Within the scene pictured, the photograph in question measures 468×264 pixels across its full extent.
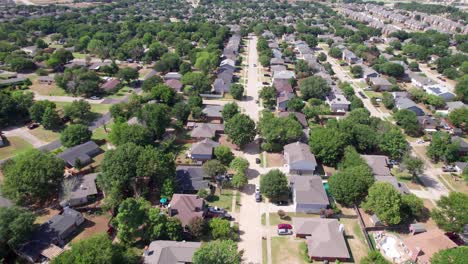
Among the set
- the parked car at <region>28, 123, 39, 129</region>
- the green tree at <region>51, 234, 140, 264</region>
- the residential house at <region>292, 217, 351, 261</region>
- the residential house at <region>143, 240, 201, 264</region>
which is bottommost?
the parked car at <region>28, 123, 39, 129</region>

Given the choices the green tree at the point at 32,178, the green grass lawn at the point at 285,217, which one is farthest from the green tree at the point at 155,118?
the green grass lawn at the point at 285,217

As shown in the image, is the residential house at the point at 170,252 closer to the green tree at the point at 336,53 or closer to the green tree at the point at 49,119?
Answer: the green tree at the point at 49,119

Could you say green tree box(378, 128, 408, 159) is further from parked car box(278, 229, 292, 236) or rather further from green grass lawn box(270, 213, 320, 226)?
parked car box(278, 229, 292, 236)

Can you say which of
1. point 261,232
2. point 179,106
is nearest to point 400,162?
point 261,232

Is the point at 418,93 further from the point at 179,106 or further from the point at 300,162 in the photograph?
the point at 179,106

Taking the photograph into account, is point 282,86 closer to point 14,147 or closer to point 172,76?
point 172,76

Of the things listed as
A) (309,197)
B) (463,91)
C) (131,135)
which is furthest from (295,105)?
(463,91)

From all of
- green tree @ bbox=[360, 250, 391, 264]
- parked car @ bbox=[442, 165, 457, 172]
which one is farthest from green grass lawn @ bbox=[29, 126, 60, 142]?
parked car @ bbox=[442, 165, 457, 172]
